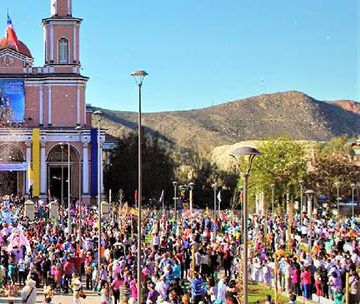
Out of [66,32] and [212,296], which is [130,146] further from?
[212,296]

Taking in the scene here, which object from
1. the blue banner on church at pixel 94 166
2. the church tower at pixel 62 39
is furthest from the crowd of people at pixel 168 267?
the church tower at pixel 62 39

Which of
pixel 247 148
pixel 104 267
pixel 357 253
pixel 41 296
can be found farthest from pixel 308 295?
pixel 247 148

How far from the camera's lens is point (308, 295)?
2250cm

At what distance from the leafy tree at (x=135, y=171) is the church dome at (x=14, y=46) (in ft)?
39.1

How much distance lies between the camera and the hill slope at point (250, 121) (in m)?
156

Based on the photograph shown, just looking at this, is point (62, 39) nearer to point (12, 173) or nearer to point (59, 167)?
point (59, 167)

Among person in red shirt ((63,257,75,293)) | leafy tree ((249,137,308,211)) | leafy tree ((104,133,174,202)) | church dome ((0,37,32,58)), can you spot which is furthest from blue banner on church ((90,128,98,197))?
person in red shirt ((63,257,75,293))

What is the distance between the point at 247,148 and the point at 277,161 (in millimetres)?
52590

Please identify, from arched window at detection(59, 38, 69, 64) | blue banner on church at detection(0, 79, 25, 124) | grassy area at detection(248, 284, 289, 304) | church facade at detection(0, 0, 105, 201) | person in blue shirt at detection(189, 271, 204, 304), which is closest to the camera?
person in blue shirt at detection(189, 271, 204, 304)

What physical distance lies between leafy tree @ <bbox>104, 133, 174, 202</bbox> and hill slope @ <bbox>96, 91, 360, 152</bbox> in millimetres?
72464

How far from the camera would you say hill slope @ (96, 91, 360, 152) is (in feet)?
512

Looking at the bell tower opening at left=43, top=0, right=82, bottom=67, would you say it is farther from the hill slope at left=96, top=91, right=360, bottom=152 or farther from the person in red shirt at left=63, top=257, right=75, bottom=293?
the hill slope at left=96, top=91, right=360, bottom=152

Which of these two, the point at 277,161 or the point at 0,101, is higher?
the point at 0,101

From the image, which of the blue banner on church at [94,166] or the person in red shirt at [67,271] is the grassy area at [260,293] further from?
the blue banner on church at [94,166]
